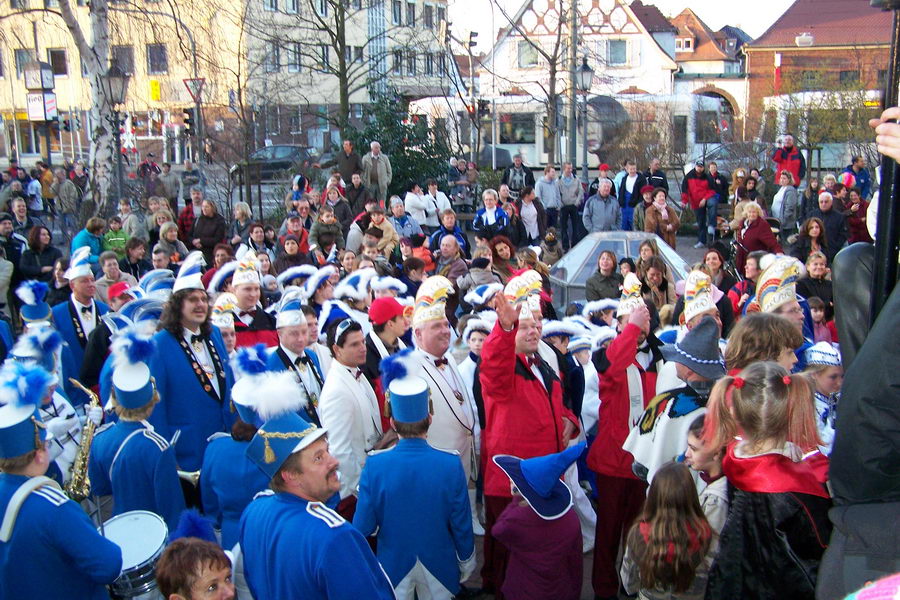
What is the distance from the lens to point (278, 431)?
3.07 m

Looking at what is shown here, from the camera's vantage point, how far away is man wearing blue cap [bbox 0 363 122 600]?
3.19 meters

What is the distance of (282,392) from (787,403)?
6.04 feet

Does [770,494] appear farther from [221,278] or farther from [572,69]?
[572,69]

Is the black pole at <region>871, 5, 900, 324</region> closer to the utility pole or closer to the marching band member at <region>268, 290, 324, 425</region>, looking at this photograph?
the marching band member at <region>268, 290, 324, 425</region>

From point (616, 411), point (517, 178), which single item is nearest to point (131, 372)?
point (616, 411)

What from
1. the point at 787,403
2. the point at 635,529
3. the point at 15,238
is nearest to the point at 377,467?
the point at 635,529

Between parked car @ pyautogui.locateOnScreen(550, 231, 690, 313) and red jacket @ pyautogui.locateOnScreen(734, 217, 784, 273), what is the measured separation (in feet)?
3.45

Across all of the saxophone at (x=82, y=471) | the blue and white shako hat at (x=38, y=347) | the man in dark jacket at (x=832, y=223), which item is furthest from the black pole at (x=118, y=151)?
the man in dark jacket at (x=832, y=223)

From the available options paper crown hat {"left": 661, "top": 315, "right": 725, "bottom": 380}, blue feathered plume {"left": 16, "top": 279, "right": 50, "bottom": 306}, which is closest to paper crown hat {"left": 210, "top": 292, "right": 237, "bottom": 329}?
blue feathered plume {"left": 16, "top": 279, "right": 50, "bottom": 306}

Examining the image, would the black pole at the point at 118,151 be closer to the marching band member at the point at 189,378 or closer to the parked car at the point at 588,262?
the parked car at the point at 588,262

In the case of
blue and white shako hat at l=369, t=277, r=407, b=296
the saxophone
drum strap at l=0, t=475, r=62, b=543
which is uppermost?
blue and white shako hat at l=369, t=277, r=407, b=296

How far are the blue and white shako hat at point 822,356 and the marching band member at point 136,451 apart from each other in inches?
142

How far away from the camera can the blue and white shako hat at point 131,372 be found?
4.50m

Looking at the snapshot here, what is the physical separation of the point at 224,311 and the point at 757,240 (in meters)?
7.49
